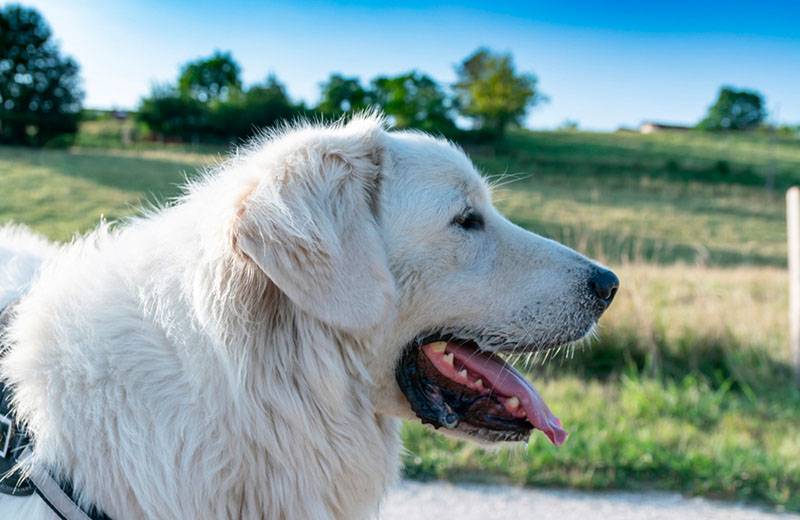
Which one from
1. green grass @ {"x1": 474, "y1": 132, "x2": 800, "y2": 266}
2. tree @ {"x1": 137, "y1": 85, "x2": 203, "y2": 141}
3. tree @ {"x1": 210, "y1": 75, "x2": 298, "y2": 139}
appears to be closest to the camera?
green grass @ {"x1": 474, "y1": 132, "x2": 800, "y2": 266}

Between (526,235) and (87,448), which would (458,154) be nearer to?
(526,235)

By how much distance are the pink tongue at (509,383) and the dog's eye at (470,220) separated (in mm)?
432

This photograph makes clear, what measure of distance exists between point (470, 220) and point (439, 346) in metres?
0.47

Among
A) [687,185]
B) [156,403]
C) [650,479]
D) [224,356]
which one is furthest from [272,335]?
[687,185]

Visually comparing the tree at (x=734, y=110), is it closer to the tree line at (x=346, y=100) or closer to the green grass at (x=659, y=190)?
the green grass at (x=659, y=190)

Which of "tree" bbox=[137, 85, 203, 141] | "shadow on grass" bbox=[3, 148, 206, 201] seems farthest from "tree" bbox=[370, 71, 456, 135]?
"tree" bbox=[137, 85, 203, 141]

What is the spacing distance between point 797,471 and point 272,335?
4145 millimetres

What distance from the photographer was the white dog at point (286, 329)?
6.83ft

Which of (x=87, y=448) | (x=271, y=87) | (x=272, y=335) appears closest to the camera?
(x=87, y=448)

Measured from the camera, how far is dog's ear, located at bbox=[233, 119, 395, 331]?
6.81ft

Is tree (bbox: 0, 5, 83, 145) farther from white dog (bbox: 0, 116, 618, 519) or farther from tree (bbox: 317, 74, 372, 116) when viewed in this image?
white dog (bbox: 0, 116, 618, 519)

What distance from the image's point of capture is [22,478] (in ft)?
6.63

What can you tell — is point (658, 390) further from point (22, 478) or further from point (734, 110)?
point (734, 110)

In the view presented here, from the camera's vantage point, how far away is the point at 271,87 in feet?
119
